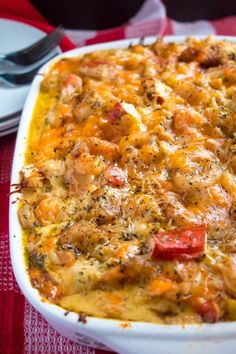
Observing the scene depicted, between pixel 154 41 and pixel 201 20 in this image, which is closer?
pixel 154 41

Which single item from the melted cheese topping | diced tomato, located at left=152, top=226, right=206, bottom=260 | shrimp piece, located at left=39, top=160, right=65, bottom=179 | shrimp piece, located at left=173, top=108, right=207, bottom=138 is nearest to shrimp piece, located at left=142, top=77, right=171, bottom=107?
the melted cheese topping

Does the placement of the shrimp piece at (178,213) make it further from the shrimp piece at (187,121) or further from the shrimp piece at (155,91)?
the shrimp piece at (155,91)

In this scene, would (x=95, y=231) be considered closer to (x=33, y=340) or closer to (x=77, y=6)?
(x=33, y=340)

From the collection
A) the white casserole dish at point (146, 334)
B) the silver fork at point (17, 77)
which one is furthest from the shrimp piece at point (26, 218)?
the silver fork at point (17, 77)

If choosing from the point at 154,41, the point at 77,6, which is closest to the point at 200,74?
the point at 154,41

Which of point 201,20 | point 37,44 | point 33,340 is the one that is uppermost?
point 37,44

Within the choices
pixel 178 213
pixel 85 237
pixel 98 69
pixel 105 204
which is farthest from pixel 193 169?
pixel 98 69

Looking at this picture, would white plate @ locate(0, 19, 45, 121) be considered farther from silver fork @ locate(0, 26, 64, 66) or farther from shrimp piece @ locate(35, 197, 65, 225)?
shrimp piece @ locate(35, 197, 65, 225)
